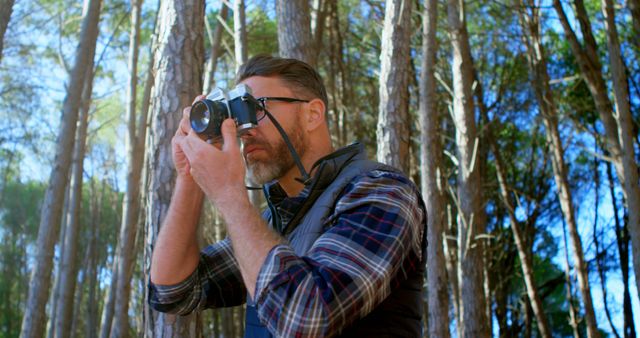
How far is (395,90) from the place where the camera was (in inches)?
269

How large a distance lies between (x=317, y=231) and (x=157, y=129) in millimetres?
2589

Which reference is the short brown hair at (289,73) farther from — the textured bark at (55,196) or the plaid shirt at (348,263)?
the textured bark at (55,196)

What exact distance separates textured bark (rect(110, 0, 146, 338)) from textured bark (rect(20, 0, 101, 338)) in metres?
1.62

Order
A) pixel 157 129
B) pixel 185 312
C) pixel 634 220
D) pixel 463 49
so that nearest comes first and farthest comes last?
1. pixel 185 312
2. pixel 157 129
3. pixel 634 220
4. pixel 463 49

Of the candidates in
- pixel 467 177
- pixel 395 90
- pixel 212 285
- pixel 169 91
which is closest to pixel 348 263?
pixel 212 285

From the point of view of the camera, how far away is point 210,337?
1872cm

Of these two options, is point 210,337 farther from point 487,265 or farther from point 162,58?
point 162,58

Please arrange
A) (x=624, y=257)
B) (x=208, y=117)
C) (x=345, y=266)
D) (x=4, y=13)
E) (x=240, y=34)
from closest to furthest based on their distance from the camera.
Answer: (x=345, y=266) < (x=208, y=117) < (x=4, y=13) < (x=240, y=34) < (x=624, y=257)

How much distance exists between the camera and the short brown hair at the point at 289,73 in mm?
2326

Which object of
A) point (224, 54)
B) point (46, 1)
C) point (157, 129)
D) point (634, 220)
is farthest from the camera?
point (224, 54)

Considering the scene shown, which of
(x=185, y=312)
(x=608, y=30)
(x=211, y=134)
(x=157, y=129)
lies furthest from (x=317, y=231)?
(x=608, y=30)

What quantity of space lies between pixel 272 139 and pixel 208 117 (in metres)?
0.24

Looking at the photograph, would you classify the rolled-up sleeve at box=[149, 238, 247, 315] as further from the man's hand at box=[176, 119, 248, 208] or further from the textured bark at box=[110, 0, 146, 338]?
the textured bark at box=[110, 0, 146, 338]

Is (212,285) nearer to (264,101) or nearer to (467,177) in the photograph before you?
(264,101)
